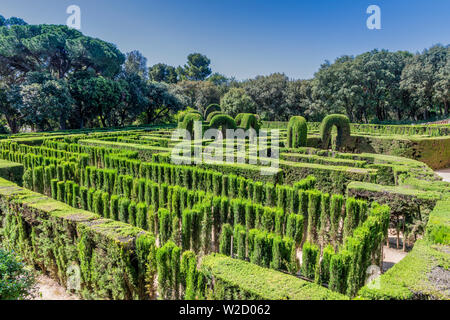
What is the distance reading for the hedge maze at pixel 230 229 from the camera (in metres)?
3.74

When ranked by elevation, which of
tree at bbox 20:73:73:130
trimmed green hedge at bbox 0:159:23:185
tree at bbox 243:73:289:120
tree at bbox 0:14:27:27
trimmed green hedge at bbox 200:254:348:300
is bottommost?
trimmed green hedge at bbox 200:254:348:300

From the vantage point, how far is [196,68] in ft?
256

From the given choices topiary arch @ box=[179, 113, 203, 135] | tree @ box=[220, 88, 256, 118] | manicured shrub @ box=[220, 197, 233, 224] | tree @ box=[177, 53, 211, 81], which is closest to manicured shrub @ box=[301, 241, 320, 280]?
manicured shrub @ box=[220, 197, 233, 224]

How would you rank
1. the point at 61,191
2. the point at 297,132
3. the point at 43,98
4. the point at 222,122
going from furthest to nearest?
1. the point at 43,98
2. the point at 222,122
3. the point at 297,132
4. the point at 61,191

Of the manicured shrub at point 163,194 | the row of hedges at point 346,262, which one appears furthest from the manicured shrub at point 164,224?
the row of hedges at point 346,262

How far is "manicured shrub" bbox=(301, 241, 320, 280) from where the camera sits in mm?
4691

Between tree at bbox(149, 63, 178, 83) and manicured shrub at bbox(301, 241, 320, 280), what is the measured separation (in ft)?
235

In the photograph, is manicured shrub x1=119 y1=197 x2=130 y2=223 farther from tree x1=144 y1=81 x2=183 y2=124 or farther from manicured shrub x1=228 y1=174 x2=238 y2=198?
tree x1=144 y1=81 x2=183 y2=124

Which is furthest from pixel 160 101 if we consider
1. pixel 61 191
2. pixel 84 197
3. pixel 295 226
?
pixel 295 226

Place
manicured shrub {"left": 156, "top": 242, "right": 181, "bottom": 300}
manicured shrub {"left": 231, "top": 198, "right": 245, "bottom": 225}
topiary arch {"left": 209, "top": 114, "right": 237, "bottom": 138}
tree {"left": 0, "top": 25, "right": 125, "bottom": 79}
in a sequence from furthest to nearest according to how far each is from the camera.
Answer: tree {"left": 0, "top": 25, "right": 125, "bottom": 79} < topiary arch {"left": 209, "top": 114, "right": 237, "bottom": 138} < manicured shrub {"left": 231, "top": 198, "right": 245, "bottom": 225} < manicured shrub {"left": 156, "top": 242, "right": 181, "bottom": 300}

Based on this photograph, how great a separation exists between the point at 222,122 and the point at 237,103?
25.0 meters

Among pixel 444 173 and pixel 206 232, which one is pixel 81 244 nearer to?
pixel 206 232

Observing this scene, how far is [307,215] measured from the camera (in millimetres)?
6949
